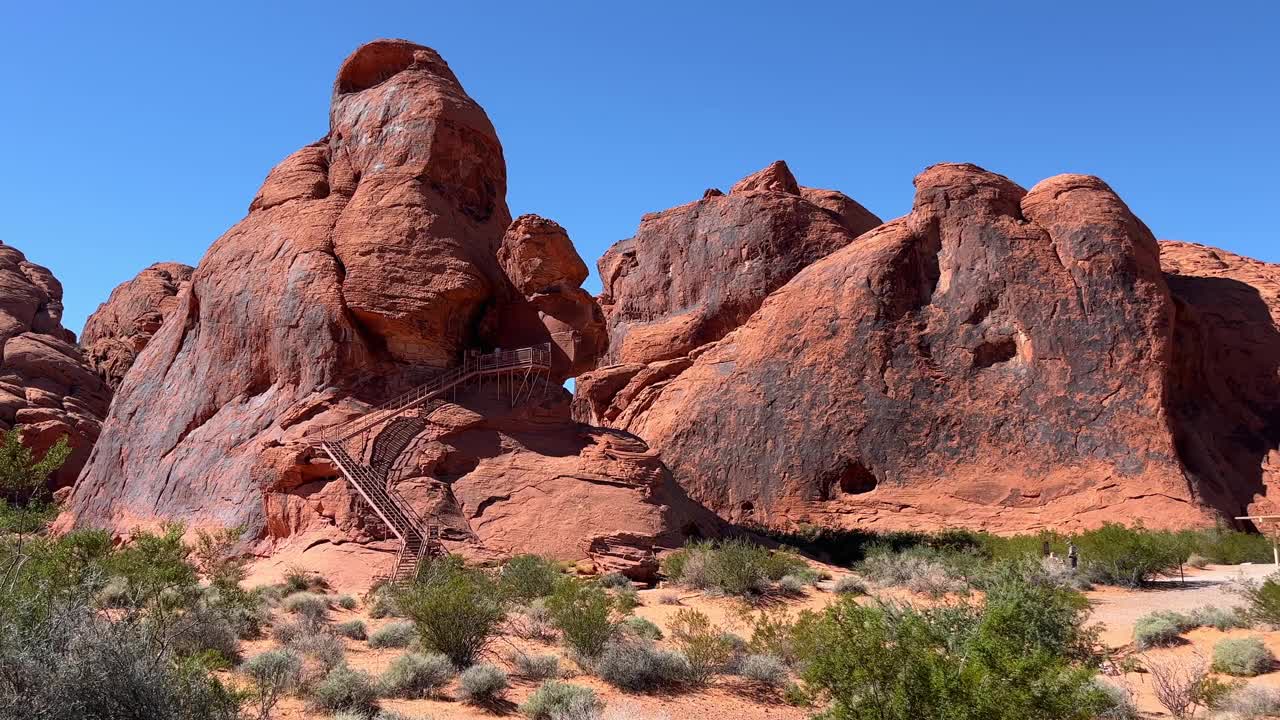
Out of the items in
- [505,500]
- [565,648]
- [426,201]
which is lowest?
[565,648]

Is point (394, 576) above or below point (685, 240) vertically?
below

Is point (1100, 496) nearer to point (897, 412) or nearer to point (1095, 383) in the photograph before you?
point (1095, 383)

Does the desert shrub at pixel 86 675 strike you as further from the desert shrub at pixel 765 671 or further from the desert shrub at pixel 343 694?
the desert shrub at pixel 765 671

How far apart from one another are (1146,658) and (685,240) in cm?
3960

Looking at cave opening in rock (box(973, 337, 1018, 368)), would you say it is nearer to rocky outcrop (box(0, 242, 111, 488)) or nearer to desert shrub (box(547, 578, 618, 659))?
desert shrub (box(547, 578, 618, 659))

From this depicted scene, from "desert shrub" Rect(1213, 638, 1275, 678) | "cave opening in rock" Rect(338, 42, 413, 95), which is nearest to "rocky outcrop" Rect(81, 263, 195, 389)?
"cave opening in rock" Rect(338, 42, 413, 95)

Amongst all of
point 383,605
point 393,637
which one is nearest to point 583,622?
point 393,637

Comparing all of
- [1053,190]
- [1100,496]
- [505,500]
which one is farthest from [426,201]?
[1053,190]

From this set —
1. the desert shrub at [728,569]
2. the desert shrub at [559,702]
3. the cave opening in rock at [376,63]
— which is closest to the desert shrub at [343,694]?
the desert shrub at [559,702]

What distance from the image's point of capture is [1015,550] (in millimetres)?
26141

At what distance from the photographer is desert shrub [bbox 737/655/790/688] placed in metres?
10.7

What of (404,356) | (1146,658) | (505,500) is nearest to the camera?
(1146,658)

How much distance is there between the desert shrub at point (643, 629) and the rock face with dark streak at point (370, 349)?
6525 mm

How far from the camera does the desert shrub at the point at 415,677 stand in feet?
32.5
